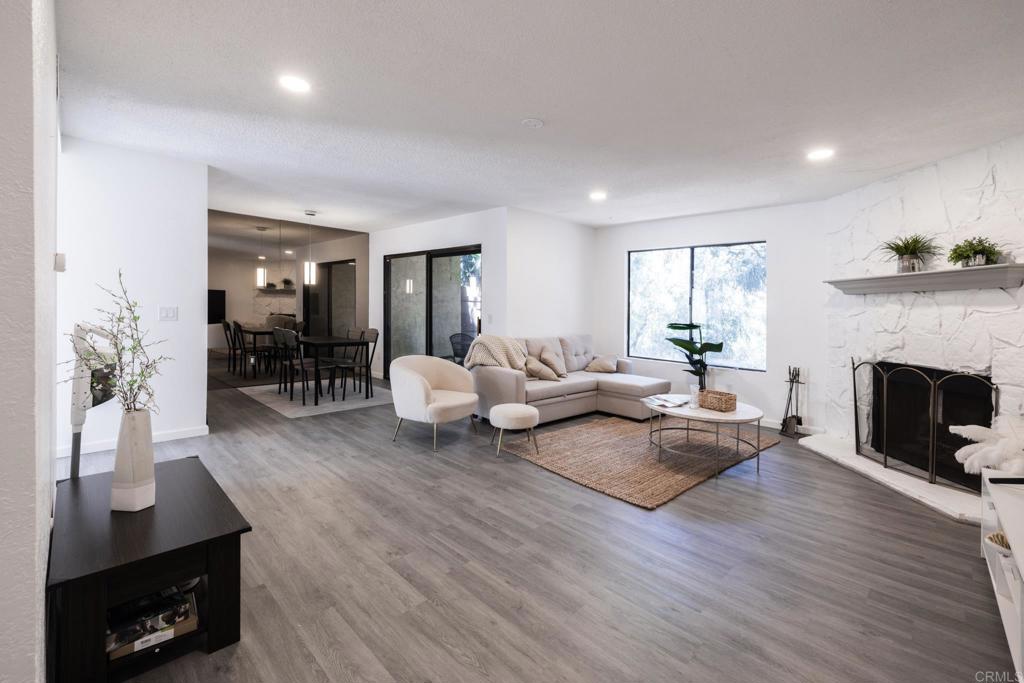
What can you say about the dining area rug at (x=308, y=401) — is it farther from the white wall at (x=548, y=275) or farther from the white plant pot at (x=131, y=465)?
the white plant pot at (x=131, y=465)

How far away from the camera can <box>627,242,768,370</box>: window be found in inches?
225

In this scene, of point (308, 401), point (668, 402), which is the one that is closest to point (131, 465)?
point (668, 402)

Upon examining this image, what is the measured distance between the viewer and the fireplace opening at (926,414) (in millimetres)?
3457

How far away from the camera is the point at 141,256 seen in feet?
13.6

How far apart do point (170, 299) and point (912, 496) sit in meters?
6.27

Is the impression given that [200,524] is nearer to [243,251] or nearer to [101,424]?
[101,424]

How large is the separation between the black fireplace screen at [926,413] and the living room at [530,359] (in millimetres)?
27

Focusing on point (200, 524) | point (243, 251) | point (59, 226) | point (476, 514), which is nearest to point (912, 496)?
point (476, 514)

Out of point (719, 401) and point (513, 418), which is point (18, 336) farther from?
point (719, 401)

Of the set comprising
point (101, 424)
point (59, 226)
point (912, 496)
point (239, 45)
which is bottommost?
point (912, 496)

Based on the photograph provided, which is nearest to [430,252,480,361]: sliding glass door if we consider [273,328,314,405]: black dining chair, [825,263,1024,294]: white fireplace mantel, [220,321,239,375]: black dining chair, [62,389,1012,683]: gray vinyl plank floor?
[273,328,314,405]: black dining chair

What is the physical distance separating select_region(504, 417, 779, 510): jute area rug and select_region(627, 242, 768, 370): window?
1.13 m

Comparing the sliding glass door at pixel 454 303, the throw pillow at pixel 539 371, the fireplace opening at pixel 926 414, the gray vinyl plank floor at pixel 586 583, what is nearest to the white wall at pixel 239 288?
the sliding glass door at pixel 454 303

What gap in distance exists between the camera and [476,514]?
9.73ft
